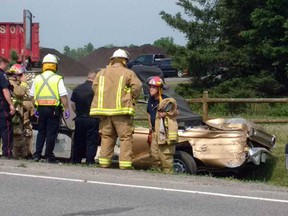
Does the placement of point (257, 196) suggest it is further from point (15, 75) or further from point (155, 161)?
point (15, 75)

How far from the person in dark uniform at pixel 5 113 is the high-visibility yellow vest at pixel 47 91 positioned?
1.87 ft

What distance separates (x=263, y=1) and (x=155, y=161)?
42.2 ft

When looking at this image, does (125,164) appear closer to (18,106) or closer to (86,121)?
(86,121)

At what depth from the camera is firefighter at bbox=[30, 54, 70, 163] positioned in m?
11.9

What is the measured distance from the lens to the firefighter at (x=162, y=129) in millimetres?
11461

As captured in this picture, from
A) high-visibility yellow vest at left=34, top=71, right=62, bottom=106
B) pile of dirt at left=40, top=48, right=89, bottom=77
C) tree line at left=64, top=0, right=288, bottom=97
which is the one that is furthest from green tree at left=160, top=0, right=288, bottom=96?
pile of dirt at left=40, top=48, right=89, bottom=77

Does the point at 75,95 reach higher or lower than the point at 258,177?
higher

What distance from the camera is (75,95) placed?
12.2 meters

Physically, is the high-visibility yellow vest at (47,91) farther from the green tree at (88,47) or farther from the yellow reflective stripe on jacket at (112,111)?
the green tree at (88,47)

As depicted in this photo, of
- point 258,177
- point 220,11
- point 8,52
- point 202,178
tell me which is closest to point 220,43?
point 220,11

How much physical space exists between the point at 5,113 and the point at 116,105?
2310 millimetres

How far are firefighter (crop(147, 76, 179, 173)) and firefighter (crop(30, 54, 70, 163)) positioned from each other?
1517 millimetres

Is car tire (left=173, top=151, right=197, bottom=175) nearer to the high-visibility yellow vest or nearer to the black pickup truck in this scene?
the high-visibility yellow vest

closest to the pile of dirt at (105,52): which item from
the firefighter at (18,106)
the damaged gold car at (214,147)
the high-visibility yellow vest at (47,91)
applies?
the firefighter at (18,106)
